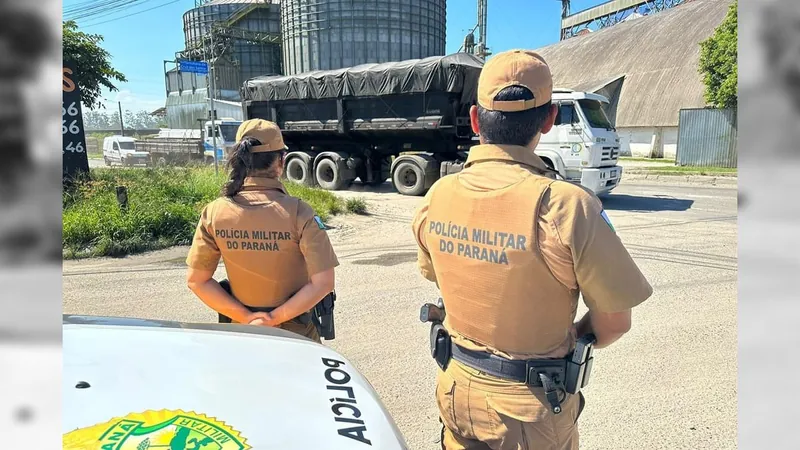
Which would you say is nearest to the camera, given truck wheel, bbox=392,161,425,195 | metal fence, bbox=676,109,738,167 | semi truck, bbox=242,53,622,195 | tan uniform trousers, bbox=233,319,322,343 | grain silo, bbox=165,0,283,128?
tan uniform trousers, bbox=233,319,322,343

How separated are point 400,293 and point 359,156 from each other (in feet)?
33.9

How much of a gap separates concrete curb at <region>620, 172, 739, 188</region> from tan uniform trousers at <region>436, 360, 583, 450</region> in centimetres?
1565

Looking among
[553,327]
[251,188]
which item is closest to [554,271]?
[553,327]

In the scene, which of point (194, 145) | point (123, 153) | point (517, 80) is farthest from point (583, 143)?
point (123, 153)

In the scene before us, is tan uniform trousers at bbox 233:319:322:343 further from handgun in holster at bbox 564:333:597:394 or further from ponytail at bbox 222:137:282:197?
handgun in holster at bbox 564:333:597:394

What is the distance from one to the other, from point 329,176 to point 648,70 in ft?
84.3

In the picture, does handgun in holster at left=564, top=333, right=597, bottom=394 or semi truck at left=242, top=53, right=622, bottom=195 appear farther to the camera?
semi truck at left=242, top=53, right=622, bottom=195

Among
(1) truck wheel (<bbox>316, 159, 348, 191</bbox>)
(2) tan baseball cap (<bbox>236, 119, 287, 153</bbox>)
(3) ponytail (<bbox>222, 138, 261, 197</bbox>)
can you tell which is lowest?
(1) truck wheel (<bbox>316, 159, 348, 191</bbox>)

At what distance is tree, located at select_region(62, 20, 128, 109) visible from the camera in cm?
1300

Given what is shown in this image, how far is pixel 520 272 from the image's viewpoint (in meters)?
1.49

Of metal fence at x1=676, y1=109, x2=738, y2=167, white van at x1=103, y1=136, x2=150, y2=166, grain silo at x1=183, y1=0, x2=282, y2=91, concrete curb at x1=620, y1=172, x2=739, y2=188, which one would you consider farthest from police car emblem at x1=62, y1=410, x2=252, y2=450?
grain silo at x1=183, y1=0, x2=282, y2=91

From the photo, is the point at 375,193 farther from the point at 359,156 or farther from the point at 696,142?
the point at 696,142

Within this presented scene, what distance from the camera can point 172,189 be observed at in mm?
9672

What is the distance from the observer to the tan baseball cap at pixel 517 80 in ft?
5.08
